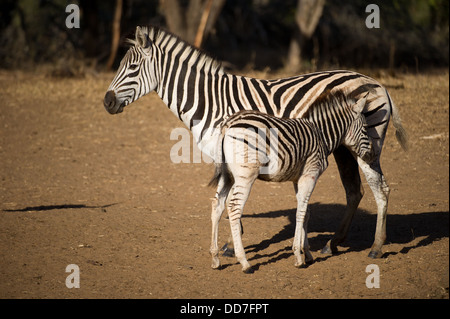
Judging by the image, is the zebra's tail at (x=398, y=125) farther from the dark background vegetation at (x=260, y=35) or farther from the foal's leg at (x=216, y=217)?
the dark background vegetation at (x=260, y=35)

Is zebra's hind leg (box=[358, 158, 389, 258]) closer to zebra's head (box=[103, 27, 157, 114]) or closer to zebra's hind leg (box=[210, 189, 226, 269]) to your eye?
zebra's hind leg (box=[210, 189, 226, 269])

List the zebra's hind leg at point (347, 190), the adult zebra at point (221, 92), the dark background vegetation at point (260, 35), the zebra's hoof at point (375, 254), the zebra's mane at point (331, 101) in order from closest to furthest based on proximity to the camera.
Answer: the zebra's mane at point (331, 101), the zebra's hoof at point (375, 254), the adult zebra at point (221, 92), the zebra's hind leg at point (347, 190), the dark background vegetation at point (260, 35)

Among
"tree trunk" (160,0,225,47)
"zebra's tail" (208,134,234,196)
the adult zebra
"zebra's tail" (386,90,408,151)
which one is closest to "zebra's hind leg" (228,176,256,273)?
"zebra's tail" (208,134,234,196)

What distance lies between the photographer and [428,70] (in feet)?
53.1

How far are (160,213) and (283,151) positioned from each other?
2906 mm

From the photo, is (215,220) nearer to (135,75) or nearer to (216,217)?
(216,217)

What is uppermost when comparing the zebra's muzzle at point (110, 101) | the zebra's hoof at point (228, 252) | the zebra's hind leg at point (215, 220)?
the zebra's muzzle at point (110, 101)

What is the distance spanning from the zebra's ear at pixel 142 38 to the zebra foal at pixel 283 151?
158 centimetres

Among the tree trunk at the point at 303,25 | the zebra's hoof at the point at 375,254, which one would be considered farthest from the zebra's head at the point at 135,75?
the tree trunk at the point at 303,25

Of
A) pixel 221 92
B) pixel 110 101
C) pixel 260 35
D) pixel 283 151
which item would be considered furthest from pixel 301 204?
pixel 260 35

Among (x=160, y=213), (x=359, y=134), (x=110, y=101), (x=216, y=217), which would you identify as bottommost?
(x=160, y=213)

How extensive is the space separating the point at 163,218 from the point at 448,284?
3.70m

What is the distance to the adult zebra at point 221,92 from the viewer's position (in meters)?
6.48

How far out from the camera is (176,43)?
6.71m
